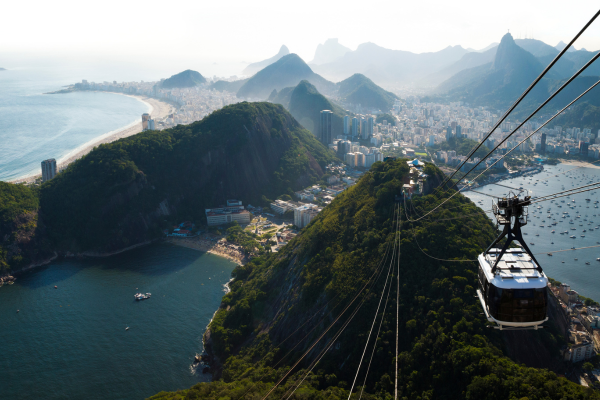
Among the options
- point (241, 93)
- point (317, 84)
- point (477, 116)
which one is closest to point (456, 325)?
point (477, 116)

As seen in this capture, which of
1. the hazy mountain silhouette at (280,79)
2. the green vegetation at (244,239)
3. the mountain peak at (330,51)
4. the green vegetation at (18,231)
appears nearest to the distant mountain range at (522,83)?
the hazy mountain silhouette at (280,79)

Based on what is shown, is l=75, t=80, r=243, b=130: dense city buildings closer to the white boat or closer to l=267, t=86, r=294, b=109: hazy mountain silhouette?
l=267, t=86, r=294, b=109: hazy mountain silhouette

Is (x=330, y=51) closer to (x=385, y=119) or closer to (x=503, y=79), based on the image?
(x=503, y=79)

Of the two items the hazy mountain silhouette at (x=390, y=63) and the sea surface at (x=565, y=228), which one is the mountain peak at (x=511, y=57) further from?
the sea surface at (x=565, y=228)

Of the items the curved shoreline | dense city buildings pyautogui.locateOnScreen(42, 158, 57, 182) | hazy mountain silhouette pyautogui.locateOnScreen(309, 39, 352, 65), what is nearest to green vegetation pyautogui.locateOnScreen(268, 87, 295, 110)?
the curved shoreline

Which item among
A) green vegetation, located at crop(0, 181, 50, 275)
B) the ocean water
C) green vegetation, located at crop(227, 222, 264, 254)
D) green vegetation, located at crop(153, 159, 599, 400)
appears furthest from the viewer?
the ocean water

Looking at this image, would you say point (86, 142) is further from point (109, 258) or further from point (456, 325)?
point (456, 325)
